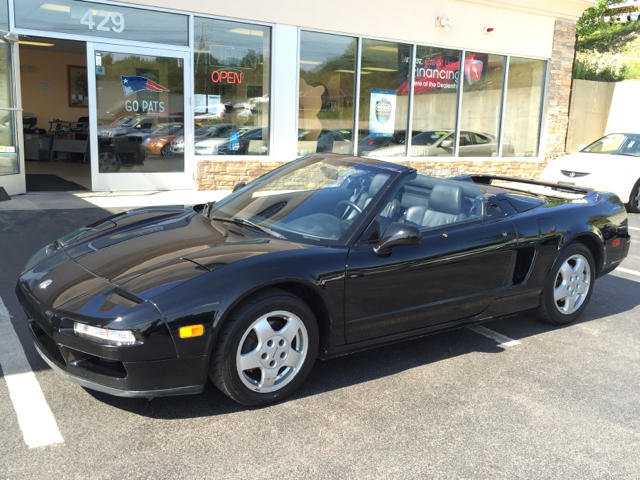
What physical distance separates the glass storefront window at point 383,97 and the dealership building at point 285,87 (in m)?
0.03

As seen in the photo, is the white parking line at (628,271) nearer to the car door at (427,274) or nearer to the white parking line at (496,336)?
the white parking line at (496,336)

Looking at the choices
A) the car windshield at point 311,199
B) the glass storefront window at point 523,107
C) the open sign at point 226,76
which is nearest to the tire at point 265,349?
the car windshield at point 311,199

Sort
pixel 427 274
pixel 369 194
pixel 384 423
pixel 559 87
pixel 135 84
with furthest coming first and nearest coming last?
pixel 559 87
pixel 135 84
pixel 369 194
pixel 427 274
pixel 384 423

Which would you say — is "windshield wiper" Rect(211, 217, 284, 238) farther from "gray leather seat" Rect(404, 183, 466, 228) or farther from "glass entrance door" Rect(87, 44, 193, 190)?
"glass entrance door" Rect(87, 44, 193, 190)

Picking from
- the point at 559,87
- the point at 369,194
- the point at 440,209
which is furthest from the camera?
the point at 559,87

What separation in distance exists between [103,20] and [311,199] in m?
7.50

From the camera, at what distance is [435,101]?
539 inches

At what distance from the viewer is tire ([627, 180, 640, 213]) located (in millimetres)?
11000

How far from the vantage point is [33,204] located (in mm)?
9016

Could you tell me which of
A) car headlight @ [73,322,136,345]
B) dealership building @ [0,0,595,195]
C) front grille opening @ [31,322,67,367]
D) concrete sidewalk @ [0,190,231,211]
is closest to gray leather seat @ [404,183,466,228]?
car headlight @ [73,322,136,345]

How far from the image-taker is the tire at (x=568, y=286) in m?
4.70

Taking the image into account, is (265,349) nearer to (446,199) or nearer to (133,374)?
(133,374)

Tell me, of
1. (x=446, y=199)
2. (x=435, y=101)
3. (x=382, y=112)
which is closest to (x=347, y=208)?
(x=446, y=199)

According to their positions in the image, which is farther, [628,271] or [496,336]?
[628,271]
